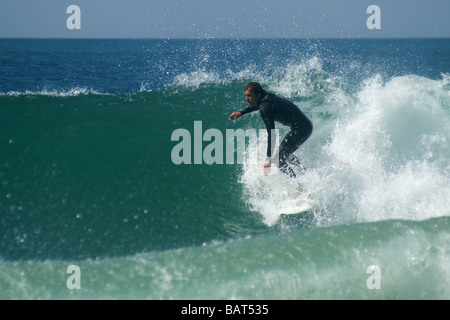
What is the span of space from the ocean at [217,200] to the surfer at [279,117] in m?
0.34

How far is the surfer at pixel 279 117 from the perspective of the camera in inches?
205

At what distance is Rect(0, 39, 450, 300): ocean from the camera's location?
4113 mm

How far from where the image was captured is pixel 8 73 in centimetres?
2123

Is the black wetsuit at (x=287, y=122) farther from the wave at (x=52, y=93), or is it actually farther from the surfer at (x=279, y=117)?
the wave at (x=52, y=93)

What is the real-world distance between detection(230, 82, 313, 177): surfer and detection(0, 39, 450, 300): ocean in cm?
34

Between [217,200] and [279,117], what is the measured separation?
1.56 metres
